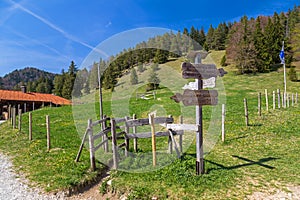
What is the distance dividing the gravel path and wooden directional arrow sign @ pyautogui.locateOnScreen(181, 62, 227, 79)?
5366mm

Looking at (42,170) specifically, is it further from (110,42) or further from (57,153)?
(110,42)

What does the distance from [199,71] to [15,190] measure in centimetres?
695

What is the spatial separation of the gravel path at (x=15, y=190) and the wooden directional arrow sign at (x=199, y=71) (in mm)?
5366

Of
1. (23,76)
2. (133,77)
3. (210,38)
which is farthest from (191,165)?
(23,76)

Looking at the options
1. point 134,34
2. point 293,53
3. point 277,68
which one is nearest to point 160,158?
point 134,34

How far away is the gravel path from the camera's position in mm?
7070

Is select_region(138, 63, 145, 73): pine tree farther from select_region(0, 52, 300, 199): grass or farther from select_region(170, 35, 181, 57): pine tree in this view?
select_region(170, 35, 181, 57): pine tree

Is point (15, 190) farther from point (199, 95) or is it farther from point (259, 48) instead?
point (259, 48)

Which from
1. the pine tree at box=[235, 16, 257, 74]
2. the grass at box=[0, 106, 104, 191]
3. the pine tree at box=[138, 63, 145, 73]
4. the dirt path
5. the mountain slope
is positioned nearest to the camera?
the dirt path

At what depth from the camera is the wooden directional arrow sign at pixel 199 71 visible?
703 cm

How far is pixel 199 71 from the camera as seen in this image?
288 inches

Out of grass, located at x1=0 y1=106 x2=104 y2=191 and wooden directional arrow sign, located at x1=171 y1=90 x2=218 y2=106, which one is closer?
wooden directional arrow sign, located at x1=171 y1=90 x2=218 y2=106

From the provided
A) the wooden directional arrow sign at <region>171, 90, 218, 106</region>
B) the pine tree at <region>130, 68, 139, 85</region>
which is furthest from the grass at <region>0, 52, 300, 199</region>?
the wooden directional arrow sign at <region>171, 90, 218, 106</region>

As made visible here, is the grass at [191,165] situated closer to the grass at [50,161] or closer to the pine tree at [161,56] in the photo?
the grass at [50,161]
